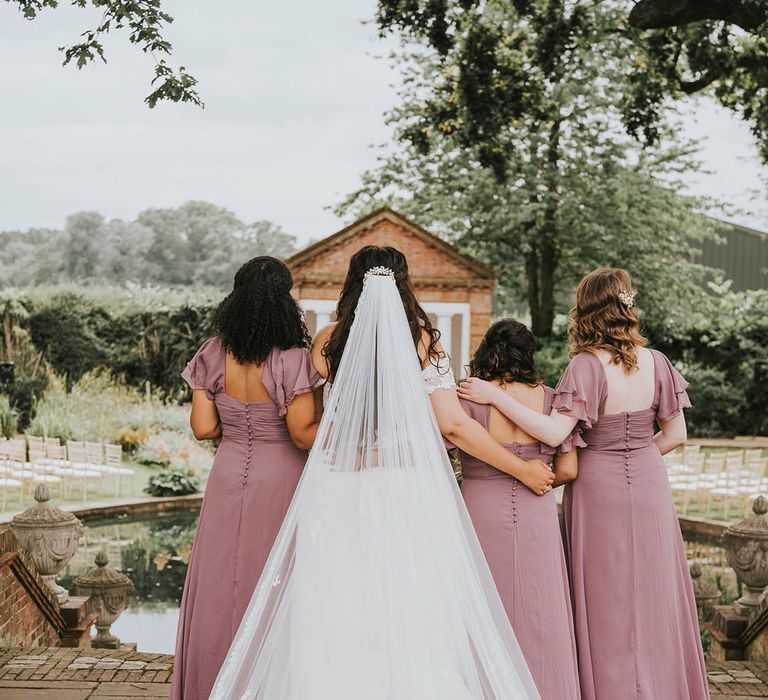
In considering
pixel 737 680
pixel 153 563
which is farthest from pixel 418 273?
pixel 737 680

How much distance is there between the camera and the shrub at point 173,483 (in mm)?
12883

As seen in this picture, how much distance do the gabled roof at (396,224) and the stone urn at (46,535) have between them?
32.3 feet

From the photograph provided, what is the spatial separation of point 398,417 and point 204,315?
1767 centimetres

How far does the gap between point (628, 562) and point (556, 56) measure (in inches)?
371

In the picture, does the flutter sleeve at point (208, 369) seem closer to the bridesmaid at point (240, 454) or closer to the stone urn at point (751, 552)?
the bridesmaid at point (240, 454)

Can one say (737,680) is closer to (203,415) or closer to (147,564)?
(203,415)

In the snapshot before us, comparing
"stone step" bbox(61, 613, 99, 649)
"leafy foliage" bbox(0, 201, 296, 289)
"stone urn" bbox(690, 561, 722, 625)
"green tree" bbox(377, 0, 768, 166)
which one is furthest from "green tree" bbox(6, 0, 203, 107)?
"leafy foliage" bbox(0, 201, 296, 289)

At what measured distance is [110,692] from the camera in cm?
453

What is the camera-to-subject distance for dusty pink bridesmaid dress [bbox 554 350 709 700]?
358cm

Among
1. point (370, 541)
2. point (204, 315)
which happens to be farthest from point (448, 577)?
point (204, 315)

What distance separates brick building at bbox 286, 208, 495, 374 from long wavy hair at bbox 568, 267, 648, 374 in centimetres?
1257

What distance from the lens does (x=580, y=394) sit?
3.52 m

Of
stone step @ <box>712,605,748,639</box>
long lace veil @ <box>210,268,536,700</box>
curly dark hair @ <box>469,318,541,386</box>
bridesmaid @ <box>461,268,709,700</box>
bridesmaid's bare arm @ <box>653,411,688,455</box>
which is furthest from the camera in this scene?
stone step @ <box>712,605,748,639</box>

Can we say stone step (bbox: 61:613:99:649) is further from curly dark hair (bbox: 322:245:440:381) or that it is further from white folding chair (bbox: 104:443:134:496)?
white folding chair (bbox: 104:443:134:496)
